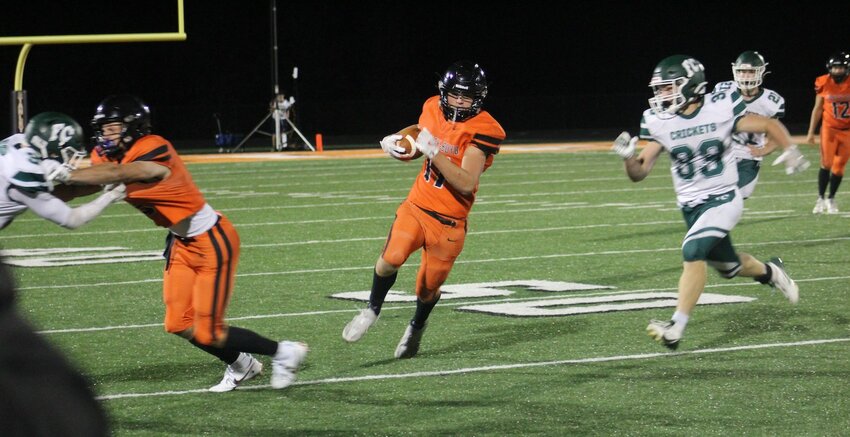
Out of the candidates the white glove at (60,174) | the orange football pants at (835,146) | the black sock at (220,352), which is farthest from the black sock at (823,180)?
the white glove at (60,174)

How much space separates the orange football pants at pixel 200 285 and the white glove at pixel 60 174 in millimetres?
594

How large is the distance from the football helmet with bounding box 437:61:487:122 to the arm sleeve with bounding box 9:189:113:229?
1.81 meters

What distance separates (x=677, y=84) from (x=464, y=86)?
1.02m

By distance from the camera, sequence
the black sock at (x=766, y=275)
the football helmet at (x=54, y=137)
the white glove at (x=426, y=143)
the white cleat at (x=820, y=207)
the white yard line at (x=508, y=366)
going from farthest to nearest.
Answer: the white cleat at (x=820, y=207) < the black sock at (x=766, y=275) < the white glove at (x=426, y=143) < the white yard line at (x=508, y=366) < the football helmet at (x=54, y=137)

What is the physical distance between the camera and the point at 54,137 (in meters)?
4.88

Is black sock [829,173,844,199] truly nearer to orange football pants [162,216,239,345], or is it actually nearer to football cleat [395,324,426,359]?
football cleat [395,324,426,359]

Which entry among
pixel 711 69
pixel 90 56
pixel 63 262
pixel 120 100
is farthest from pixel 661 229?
pixel 711 69

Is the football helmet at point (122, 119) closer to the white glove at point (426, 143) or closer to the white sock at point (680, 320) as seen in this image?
the white glove at point (426, 143)

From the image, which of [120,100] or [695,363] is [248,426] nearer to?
[120,100]

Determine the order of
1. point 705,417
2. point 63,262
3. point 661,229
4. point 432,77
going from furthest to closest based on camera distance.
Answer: point 432,77
point 661,229
point 63,262
point 705,417

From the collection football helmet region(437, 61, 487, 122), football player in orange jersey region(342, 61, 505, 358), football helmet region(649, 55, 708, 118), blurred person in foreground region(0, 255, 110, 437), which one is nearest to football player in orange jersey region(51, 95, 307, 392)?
football player in orange jersey region(342, 61, 505, 358)

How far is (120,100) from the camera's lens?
513 cm

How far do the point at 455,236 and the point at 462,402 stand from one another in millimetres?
1163

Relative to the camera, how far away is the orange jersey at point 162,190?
510cm
